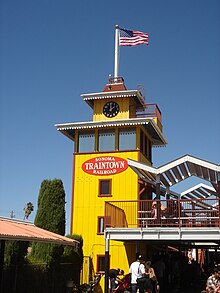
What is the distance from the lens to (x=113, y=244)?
22125 mm

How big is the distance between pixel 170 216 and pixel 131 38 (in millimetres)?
13096

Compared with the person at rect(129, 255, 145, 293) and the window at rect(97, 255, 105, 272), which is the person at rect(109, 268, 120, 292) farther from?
the window at rect(97, 255, 105, 272)

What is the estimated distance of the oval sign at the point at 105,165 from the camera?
23.3 meters

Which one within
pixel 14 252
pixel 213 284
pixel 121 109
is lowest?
pixel 213 284

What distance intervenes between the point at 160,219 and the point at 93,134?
28.6 ft

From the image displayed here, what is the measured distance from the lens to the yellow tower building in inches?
882

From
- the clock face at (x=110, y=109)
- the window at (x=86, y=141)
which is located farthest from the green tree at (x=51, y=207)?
the clock face at (x=110, y=109)

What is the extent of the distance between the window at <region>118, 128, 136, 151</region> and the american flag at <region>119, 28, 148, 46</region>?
5.79 metres

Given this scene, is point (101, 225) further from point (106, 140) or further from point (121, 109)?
point (121, 109)

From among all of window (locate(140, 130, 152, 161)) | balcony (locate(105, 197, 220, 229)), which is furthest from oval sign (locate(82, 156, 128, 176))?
balcony (locate(105, 197, 220, 229))

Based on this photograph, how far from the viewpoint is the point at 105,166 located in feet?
77.5

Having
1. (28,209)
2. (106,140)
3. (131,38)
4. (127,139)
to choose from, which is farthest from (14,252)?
(28,209)

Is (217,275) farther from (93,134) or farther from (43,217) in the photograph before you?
(93,134)

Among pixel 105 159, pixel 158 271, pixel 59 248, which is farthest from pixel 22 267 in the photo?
pixel 105 159
